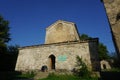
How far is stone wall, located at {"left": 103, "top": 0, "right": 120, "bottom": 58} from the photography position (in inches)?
251

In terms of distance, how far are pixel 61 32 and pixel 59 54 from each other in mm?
9157

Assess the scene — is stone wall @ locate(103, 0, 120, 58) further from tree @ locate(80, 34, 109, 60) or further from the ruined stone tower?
tree @ locate(80, 34, 109, 60)

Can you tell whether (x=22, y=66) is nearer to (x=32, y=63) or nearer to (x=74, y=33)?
(x=32, y=63)

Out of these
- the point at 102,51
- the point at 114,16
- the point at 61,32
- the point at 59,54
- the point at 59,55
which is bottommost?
the point at 114,16

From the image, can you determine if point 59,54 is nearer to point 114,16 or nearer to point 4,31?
point 4,31

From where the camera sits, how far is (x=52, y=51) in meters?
20.6

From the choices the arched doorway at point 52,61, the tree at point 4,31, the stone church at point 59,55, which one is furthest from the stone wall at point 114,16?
the tree at point 4,31

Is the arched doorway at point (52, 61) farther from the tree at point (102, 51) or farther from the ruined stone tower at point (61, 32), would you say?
the tree at point (102, 51)

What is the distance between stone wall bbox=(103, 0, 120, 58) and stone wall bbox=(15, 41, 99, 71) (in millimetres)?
11476

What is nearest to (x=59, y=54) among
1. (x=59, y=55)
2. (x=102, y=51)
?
(x=59, y=55)

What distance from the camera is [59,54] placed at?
65.7 ft

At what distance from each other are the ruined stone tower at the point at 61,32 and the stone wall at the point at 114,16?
66.9ft

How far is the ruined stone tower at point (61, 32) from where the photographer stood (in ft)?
91.4

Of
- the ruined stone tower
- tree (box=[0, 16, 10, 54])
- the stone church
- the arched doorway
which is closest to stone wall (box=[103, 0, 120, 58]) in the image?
the stone church
